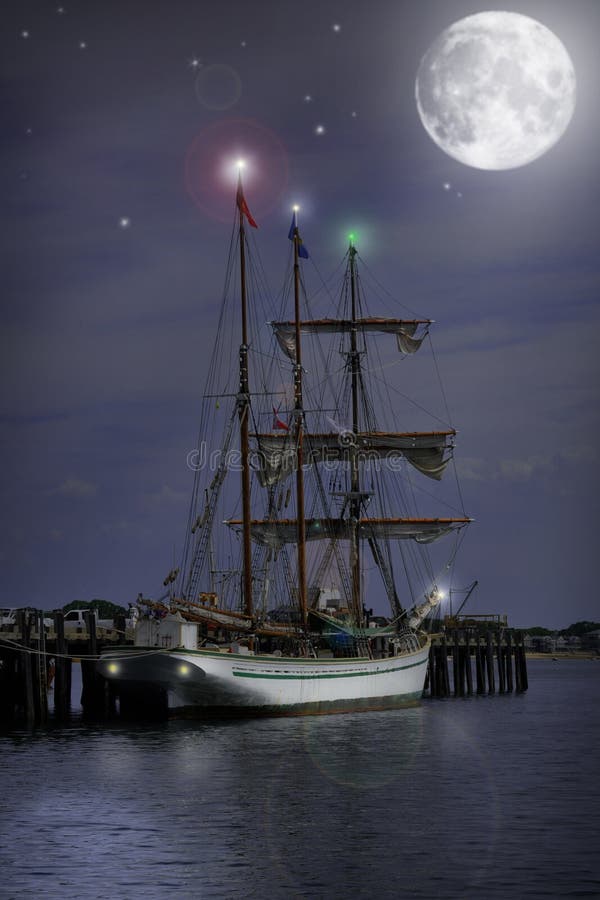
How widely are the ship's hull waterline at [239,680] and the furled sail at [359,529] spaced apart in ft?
60.0

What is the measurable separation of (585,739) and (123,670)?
19.8 m

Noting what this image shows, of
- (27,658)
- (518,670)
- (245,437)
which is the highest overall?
(245,437)

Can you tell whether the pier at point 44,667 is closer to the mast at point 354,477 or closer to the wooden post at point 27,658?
the wooden post at point 27,658

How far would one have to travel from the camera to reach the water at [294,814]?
21641 millimetres

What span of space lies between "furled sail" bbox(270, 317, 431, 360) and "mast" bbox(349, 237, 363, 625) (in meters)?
0.94

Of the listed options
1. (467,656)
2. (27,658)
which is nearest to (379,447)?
(467,656)

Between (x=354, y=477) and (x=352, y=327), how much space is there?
11.7m

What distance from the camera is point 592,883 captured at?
21.7 meters

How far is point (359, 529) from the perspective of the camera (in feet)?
257

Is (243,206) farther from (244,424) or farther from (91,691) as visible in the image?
(91,691)

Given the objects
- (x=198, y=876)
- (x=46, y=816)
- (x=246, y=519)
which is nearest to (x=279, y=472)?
(x=246, y=519)

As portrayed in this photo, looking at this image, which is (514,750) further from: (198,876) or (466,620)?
(466,620)

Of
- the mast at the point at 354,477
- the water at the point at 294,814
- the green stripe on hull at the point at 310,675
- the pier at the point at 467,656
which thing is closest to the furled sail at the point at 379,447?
the mast at the point at 354,477

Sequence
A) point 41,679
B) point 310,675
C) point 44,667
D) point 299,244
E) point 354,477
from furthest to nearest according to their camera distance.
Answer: point 354,477 < point 299,244 < point 310,675 < point 41,679 < point 44,667
